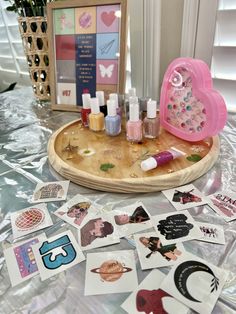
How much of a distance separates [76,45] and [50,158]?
490 millimetres

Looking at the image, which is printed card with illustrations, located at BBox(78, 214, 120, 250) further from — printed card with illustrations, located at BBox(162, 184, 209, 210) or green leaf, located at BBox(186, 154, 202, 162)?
green leaf, located at BBox(186, 154, 202, 162)

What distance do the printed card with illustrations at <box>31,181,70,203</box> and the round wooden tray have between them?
0.03 m

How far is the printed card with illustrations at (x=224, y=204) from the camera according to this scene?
49cm

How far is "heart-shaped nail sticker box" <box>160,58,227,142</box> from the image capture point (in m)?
0.64

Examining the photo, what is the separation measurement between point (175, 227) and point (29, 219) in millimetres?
282

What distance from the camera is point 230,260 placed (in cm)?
40

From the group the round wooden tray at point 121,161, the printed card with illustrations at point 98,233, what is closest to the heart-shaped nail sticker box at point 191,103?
the round wooden tray at point 121,161

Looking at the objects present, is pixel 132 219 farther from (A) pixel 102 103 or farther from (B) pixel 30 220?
(A) pixel 102 103

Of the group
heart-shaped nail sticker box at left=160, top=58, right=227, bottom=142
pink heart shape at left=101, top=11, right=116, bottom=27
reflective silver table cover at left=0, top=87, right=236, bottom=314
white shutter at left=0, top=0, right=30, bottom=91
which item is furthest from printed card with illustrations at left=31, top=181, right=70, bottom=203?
white shutter at left=0, top=0, right=30, bottom=91

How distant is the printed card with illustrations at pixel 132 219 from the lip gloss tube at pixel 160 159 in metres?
0.10

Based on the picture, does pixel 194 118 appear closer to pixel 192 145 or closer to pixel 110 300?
pixel 192 145

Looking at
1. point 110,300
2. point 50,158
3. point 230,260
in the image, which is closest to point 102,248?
point 110,300

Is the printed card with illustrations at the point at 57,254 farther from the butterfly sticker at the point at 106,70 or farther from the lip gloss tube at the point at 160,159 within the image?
the butterfly sticker at the point at 106,70

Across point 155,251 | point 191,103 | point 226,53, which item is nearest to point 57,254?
point 155,251
